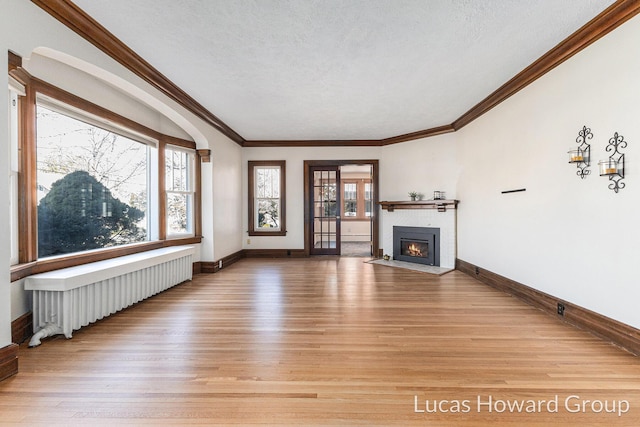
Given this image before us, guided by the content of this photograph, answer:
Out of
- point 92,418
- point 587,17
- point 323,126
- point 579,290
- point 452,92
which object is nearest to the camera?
point 92,418

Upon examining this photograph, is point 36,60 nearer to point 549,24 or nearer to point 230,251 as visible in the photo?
point 230,251

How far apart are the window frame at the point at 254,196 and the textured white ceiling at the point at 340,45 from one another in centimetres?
223

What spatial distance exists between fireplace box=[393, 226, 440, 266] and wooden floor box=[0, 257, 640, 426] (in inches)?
85.0

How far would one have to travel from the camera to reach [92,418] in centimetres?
152

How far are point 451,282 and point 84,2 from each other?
204 inches

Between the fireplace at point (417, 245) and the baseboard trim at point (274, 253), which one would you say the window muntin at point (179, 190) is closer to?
the baseboard trim at point (274, 253)

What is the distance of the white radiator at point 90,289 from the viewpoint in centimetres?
237

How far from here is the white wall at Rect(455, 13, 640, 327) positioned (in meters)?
2.21

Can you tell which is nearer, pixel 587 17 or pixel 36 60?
pixel 587 17

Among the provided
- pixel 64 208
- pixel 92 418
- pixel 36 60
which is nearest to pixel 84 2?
pixel 36 60

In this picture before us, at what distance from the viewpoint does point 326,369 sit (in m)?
1.96

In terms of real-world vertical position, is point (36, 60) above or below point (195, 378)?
above

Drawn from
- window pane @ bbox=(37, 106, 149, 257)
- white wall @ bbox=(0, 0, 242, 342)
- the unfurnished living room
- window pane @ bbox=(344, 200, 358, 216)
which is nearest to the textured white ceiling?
the unfurnished living room

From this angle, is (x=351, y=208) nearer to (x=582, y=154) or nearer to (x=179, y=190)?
(x=179, y=190)
